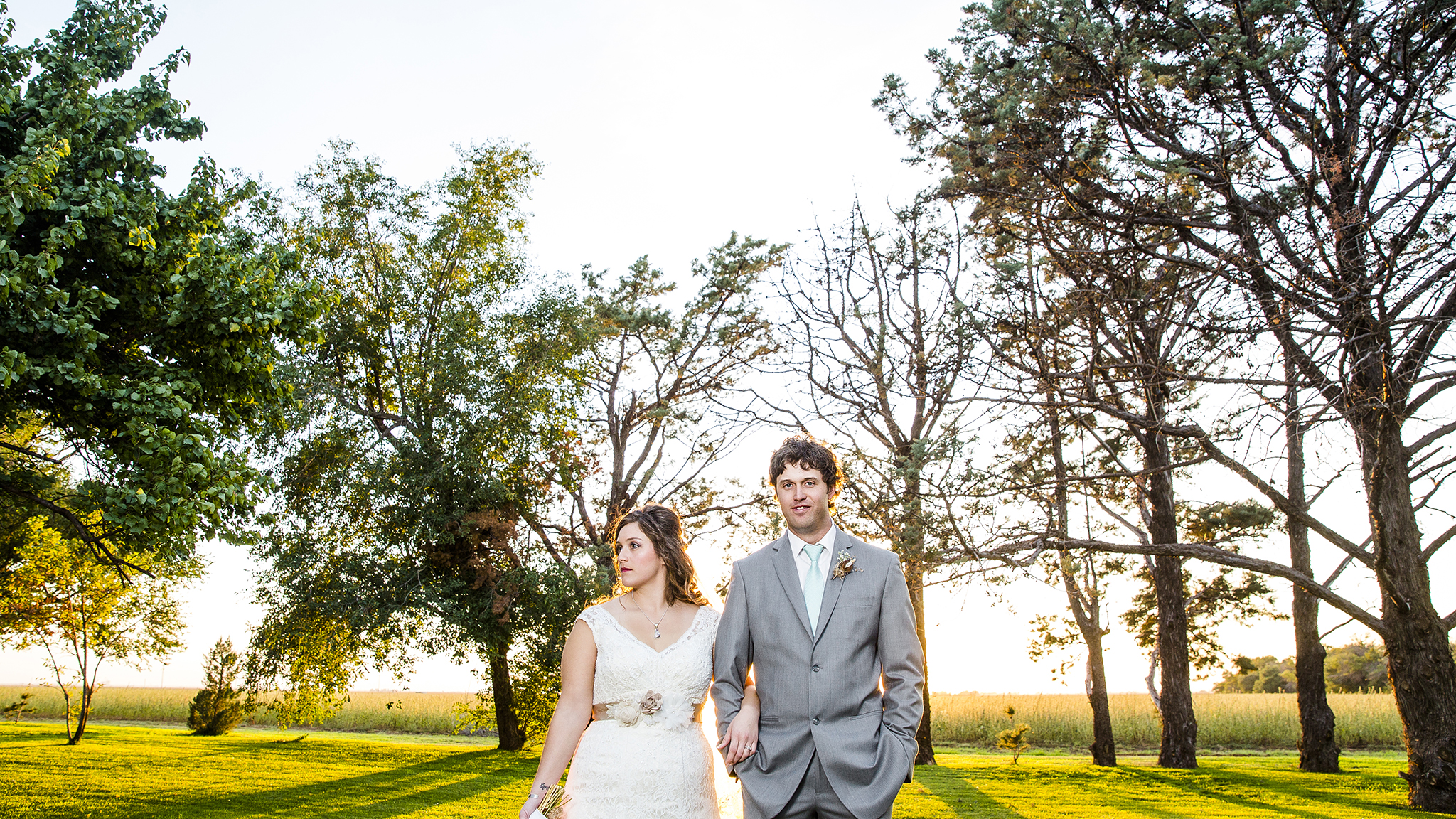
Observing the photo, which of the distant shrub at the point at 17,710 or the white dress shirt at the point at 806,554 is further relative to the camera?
the distant shrub at the point at 17,710

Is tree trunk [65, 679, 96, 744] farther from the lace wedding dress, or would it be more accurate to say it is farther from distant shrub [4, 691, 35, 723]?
the lace wedding dress

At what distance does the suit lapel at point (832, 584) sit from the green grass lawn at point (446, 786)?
30.9 feet

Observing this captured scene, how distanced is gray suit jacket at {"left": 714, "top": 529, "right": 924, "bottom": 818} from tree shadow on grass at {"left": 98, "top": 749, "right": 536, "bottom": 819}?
10.7 m

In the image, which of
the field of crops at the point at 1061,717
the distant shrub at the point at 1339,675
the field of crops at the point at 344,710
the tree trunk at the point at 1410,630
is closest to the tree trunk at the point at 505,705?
the field of crops at the point at 1061,717

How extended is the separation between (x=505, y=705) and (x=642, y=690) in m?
21.3

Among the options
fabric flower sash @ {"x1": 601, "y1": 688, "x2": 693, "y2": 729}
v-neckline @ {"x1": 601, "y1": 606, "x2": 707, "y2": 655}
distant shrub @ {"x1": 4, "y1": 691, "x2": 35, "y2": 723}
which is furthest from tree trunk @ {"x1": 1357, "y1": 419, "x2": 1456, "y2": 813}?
distant shrub @ {"x1": 4, "y1": 691, "x2": 35, "y2": 723}

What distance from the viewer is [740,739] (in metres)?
3.77

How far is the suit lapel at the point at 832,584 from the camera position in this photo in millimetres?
3898

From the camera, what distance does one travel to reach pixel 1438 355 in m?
11.4

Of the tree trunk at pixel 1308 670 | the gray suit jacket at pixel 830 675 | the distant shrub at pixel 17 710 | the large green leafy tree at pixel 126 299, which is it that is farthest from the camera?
the distant shrub at pixel 17 710

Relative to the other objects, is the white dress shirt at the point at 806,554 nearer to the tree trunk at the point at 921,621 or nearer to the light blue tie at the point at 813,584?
the light blue tie at the point at 813,584

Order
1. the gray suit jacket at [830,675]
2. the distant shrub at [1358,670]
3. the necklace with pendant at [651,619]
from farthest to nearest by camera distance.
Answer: the distant shrub at [1358,670] → the necklace with pendant at [651,619] → the gray suit jacket at [830,675]

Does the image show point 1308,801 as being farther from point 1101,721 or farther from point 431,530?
point 431,530

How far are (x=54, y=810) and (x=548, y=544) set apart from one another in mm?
10819
